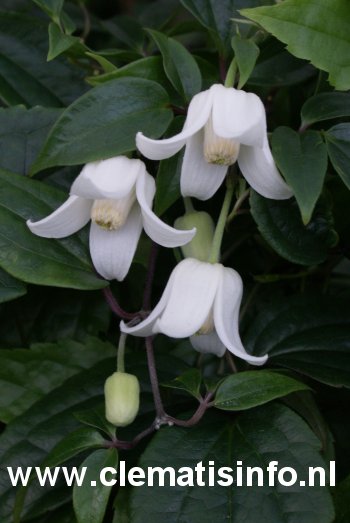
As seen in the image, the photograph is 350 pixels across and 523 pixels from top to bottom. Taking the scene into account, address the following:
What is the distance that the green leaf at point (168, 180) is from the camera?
0.71 metres

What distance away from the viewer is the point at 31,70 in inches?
36.4

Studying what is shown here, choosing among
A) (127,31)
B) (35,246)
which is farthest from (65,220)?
(127,31)

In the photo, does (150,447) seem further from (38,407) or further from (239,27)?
(239,27)

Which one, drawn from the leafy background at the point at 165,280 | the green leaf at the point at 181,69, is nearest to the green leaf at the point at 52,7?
the leafy background at the point at 165,280

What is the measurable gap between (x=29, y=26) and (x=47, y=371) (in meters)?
0.39

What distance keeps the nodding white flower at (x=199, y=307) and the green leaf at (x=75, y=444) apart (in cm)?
9

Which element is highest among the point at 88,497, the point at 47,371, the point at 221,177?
the point at 221,177

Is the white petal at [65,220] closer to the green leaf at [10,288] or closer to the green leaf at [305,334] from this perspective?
the green leaf at [10,288]

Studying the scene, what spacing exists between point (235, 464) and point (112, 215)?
224 mm

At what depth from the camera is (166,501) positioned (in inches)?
25.3

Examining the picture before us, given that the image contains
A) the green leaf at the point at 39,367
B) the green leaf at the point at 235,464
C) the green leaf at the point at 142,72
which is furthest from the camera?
the green leaf at the point at 39,367

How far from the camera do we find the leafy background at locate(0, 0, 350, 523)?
664 mm

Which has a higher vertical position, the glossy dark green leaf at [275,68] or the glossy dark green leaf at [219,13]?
the glossy dark green leaf at [219,13]

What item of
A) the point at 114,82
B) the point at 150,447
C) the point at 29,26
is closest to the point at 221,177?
the point at 114,82
